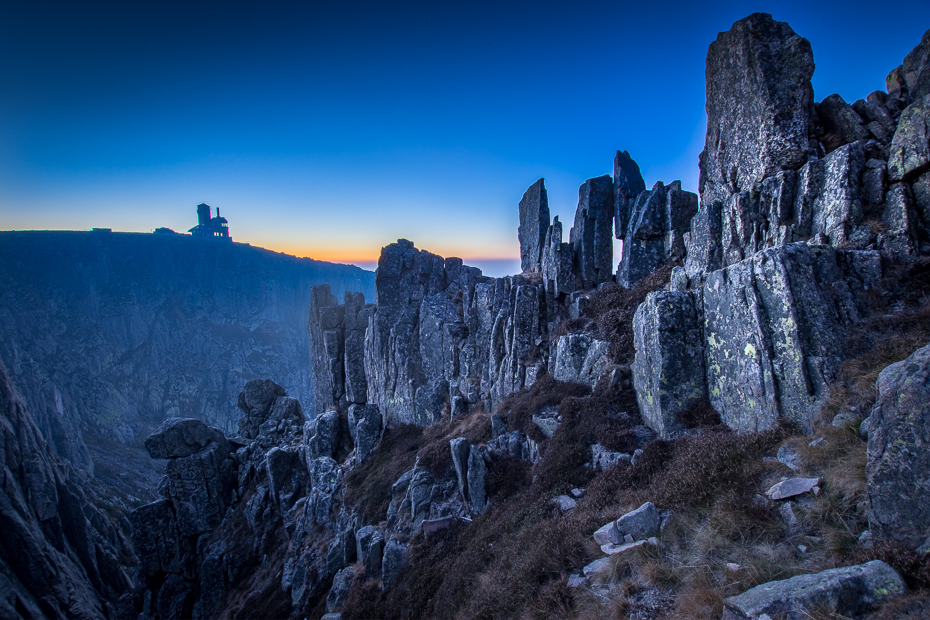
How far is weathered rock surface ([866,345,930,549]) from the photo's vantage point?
15.4 feet

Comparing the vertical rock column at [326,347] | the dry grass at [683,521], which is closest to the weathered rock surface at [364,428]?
the vertical rock column at [326,347]

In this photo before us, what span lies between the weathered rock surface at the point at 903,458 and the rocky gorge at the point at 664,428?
32 millimetres

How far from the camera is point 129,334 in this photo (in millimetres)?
152500

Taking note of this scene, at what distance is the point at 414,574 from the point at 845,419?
55.0 ft

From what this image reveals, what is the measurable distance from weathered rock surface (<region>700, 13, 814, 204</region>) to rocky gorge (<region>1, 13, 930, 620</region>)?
0.12 m

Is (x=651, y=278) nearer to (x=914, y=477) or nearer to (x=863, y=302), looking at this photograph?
(x=863, y=302)

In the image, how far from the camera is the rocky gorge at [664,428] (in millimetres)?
6051

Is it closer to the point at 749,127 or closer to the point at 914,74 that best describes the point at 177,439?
the point at 749,127

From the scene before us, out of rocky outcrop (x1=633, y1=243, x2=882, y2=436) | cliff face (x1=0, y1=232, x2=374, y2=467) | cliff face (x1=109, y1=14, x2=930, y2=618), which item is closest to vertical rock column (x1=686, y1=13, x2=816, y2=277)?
cliff face (x1=109, y1=14, x2=930, y2=618)

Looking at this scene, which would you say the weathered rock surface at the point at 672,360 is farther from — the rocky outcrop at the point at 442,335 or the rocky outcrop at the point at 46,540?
the rocky outcrop at the point at 46,540

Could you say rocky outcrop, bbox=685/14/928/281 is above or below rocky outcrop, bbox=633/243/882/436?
above

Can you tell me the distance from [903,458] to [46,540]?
3013 inches

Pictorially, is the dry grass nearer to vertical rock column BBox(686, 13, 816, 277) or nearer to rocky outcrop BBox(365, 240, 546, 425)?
vertical rock column BBox(686, 13, 816, 277)

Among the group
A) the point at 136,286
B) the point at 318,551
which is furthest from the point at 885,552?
the point at 136,286
